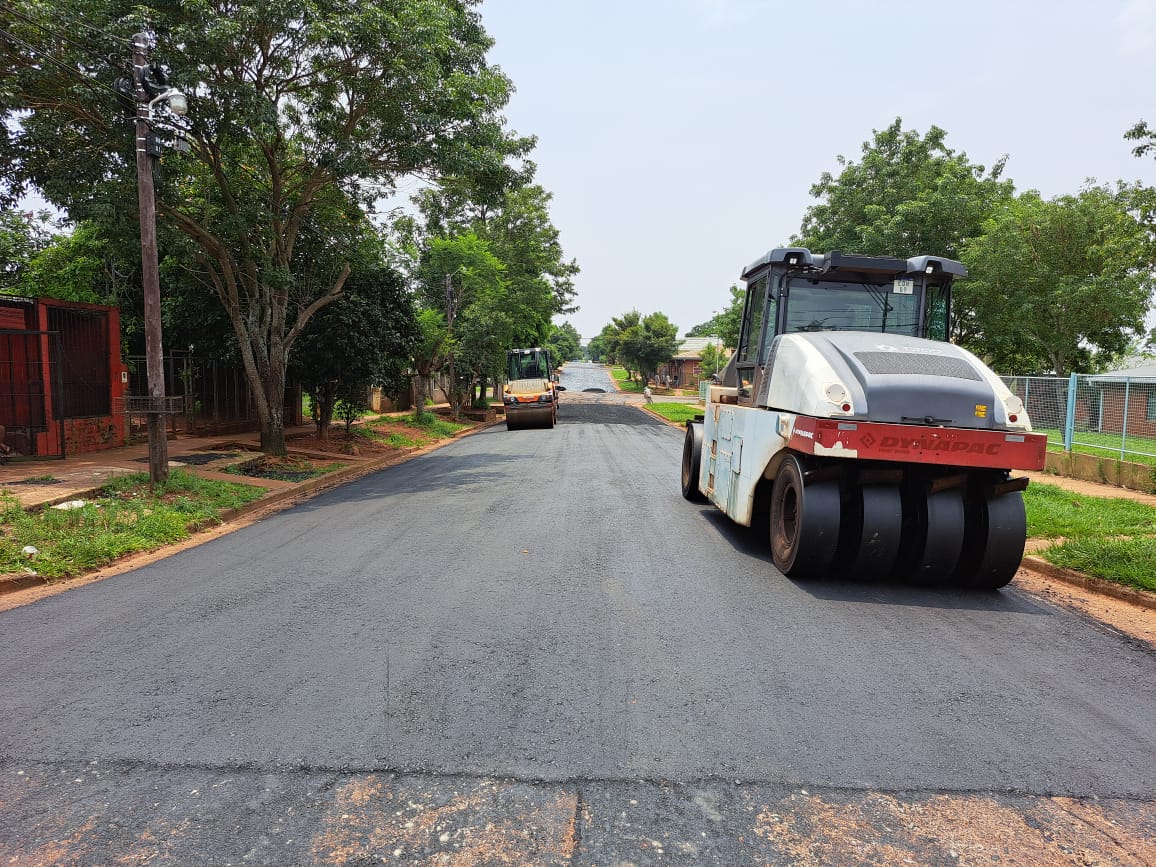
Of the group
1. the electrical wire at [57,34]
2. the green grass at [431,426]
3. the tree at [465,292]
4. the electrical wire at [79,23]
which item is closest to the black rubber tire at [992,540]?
the electrical wire at [79,23]

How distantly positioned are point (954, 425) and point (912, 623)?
1659 mm

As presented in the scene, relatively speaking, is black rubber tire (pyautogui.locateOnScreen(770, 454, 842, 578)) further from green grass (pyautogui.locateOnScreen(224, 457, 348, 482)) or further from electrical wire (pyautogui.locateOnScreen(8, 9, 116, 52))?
electrical wire (pyautogui.locateOnScreen(8, 9, 116, 52))

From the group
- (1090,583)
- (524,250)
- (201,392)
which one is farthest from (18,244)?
(1090,583)

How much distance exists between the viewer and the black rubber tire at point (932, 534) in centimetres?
576

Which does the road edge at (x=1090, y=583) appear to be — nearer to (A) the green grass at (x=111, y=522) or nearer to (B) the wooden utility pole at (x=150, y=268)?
(A) the green grass at (x=111, y=522)

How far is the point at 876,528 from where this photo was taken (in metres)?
5.77

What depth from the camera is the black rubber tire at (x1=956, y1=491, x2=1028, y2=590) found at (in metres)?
5.75

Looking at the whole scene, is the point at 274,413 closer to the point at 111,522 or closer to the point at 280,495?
the point at 280,495

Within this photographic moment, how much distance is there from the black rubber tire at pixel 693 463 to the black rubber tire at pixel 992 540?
161 inches

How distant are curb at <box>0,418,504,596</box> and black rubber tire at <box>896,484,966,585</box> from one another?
25.0 feet

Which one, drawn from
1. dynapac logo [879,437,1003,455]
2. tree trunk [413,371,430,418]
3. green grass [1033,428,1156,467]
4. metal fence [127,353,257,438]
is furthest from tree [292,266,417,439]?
green grass [1033,428,1156,467]

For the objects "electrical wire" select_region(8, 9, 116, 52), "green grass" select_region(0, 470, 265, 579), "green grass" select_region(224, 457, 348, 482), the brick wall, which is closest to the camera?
"green grass" select_region(0, 470, 265, 579)

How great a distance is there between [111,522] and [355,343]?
8.69 metres

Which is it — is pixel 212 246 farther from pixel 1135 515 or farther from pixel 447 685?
pixel 1135 515
